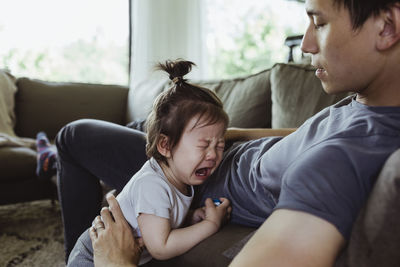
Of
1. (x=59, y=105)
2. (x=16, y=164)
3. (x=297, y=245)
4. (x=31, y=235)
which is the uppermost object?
(x=297, y=245)

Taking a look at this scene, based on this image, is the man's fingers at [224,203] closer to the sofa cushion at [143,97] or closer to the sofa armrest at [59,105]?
the sofa cushion at [143,97]

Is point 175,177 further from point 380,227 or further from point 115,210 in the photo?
point 380,227

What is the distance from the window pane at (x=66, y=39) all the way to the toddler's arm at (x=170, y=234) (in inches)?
133

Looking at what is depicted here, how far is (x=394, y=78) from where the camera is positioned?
738 mm

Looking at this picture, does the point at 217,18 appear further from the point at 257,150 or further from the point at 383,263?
the point at 383,263

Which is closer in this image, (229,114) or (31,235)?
(229,114)

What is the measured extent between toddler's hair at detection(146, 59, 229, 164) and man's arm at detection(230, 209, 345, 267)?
0.46 meters

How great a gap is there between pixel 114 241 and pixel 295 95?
1.01m

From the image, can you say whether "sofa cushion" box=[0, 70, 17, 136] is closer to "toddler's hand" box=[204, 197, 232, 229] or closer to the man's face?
"toddler's hand" box=[204, 197, 232, 229]

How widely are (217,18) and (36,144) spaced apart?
109 inches

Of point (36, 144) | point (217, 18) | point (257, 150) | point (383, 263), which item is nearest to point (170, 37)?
point (217, 18)

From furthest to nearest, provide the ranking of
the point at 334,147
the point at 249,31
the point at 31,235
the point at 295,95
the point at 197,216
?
the point at 249,31 < the point at 31,235 < the point at 295,95 < the point at 197,216 < the point at 334,147

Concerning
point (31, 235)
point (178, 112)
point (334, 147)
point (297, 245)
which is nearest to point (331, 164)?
point (334, 147)

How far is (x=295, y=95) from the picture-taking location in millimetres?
1576
